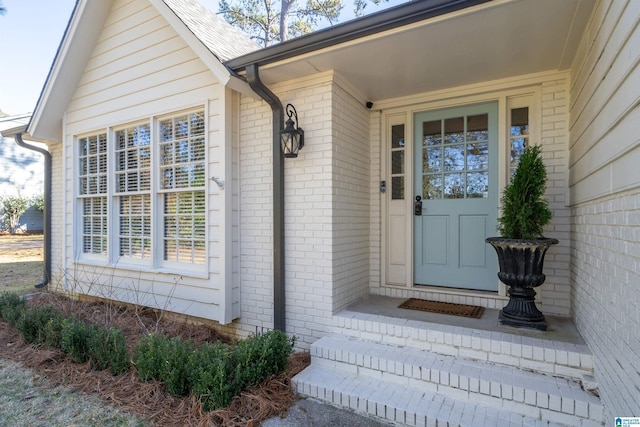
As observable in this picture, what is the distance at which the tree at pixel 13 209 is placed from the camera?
13438mm

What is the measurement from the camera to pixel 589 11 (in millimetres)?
2145

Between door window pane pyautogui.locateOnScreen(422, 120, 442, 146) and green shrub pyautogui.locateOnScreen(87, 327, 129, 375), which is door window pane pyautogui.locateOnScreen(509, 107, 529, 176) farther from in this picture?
green shrub pyautogui.locateOnScreen(87, 327, 129, 375)

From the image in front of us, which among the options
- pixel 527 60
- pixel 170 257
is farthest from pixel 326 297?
pixel 527 60

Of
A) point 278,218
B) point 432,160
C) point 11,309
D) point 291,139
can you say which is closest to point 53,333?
point 11,309

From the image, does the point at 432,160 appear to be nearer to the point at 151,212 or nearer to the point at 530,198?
the point at 530,198

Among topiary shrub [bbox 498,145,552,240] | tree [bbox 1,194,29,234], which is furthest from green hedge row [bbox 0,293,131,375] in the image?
tree [bbox 1,194,29,234]

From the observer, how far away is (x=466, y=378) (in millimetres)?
2240

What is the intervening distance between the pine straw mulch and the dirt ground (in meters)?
3.14

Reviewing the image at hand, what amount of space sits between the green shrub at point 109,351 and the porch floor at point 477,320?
2041mm

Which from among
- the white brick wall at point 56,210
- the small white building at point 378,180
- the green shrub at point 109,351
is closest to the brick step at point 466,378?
the small white building at point 378,180

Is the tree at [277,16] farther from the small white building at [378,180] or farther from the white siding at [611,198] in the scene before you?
the white siding at [611,198]

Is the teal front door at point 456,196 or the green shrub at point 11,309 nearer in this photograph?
the teal front door at point 456,196

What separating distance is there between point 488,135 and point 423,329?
6.90 feet

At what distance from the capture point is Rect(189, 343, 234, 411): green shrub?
2.23 metres
